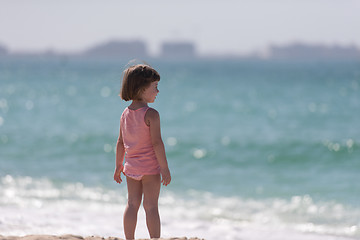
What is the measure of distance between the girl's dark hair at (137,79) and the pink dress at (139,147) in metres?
0.13

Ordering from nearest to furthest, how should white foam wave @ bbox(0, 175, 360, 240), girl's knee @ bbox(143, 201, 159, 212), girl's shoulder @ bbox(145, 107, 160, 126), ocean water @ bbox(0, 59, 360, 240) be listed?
girl's shoulder @ bbox(145, 107, 160, 126) → girl's knee @ bbox(143, 201, 159, 212) → white foam wave @ bbox(0, 175, 360, 240) → ocean water @ bbox(0, 59, 360, 240)

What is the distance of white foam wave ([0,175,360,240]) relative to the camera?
538cm

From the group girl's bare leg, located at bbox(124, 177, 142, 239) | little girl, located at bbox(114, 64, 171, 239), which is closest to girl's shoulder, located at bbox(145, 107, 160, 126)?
little girl, located at bbox(114, 64, 171, 239)

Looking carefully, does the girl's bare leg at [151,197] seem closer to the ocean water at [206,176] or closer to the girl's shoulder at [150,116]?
the girl's shoulder at [150,116]

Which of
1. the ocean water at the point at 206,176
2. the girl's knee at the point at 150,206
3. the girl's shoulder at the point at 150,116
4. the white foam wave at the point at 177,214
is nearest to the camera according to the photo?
the girl's shoulder at the point at 150,116

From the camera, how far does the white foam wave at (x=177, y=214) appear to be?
5.38 metres

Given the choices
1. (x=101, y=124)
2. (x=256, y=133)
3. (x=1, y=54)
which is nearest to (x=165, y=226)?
(x=256, y=133)

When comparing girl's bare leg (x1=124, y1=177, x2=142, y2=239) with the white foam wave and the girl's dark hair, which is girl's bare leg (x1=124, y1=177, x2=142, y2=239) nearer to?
the girl's dark hair

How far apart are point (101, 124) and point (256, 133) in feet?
15.9

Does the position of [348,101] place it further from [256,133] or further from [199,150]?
[199,150]

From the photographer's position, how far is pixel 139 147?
3.61 m

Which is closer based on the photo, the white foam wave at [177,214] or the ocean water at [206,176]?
the white foam wave at [177,214]

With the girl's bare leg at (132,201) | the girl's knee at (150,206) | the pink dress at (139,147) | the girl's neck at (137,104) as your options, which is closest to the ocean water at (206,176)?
the girl's bare leg at (132,201)

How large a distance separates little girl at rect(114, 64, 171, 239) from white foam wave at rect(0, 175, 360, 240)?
1.41 metres
